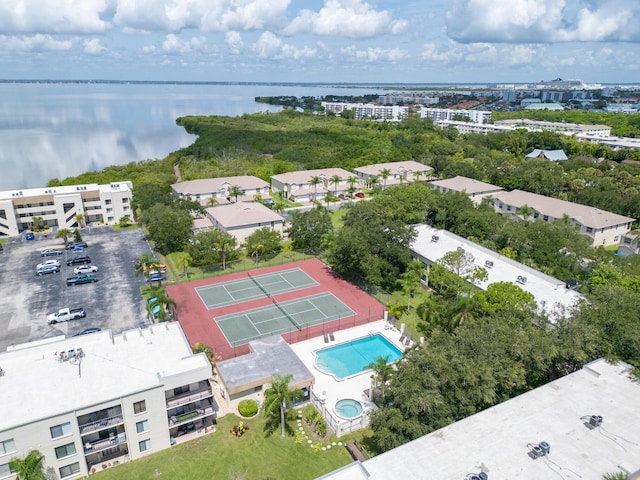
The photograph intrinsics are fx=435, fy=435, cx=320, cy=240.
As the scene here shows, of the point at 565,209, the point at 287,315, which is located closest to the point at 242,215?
the point at 287,315

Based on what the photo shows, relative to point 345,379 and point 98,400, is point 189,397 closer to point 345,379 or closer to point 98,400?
point 98,400

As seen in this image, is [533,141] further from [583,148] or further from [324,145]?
[324,145]

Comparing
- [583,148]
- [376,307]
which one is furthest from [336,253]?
[583,148]

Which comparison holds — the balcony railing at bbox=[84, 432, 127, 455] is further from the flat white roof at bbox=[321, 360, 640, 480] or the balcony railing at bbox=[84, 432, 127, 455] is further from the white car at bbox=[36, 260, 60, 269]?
the white car at bbox=[36, 260, 60, 269]

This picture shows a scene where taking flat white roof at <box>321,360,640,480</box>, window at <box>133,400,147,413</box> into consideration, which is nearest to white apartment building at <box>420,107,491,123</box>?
flat white roof at <box>321,360,640,480</box>

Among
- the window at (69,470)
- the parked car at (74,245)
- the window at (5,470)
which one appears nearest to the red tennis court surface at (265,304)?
the window at (69,470)

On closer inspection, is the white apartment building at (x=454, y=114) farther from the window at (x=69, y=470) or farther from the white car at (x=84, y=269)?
the window at (x=69, y=470)
